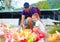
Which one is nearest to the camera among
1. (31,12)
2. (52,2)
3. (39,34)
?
(39,34)

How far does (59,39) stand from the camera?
1129 millimetres

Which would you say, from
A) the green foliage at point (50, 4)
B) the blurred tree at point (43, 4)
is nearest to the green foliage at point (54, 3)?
the green foliage at point (50, 4)

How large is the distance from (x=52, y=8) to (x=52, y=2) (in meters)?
0.25

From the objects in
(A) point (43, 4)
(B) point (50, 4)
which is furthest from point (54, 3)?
(A) point (43, 4)

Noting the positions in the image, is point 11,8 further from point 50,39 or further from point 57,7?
point 50,39

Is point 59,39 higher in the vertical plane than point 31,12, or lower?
higher

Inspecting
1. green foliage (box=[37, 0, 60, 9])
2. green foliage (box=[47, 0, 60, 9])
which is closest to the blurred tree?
green foliage (box=[37, 0, 60, 9])

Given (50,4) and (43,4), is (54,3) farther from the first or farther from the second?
(43,4)

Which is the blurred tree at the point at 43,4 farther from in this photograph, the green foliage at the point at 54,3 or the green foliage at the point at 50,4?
the green foliage at the point at 54,3

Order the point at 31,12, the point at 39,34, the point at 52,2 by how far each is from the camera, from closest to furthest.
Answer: the point at 39,34 < the point at 31,12 < the point at 52,2

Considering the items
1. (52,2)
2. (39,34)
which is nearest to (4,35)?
(39,34)

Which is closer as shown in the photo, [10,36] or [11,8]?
[10,36]

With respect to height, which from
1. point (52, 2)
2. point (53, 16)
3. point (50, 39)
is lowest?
point (53, 16)

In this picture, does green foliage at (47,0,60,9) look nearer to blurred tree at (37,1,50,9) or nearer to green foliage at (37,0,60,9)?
green foliage at (37,0,60,9)
